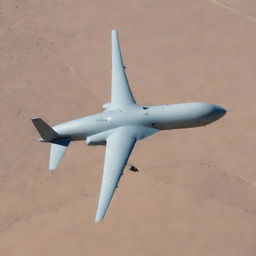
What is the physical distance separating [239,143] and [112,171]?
18.1m

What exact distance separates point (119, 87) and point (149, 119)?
277 inches

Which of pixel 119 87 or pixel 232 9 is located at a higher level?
pixel 232 9

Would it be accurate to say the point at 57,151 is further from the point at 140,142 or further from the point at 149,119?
the point at 140,142

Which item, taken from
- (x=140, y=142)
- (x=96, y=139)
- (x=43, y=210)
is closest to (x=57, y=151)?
(x=96, y=139)

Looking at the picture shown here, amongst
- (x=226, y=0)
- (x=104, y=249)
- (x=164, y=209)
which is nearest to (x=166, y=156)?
(x=164, y=209)

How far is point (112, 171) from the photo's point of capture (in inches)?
2056

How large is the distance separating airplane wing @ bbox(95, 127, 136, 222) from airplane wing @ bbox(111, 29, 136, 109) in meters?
4.16

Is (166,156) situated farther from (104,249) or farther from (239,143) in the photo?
(104,249)

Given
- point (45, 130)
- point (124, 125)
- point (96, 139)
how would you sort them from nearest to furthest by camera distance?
1. point (45, 130)
2. point (96, 139)
3. point (124, 125)

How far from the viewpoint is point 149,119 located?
55.2m

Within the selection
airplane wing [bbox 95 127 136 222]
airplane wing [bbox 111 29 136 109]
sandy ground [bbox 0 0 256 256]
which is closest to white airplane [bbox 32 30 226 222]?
airplane wing [bbox 95 127 136 222]

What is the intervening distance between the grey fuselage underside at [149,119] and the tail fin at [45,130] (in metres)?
0.87

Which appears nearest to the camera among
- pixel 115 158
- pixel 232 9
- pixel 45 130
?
pixel 115 158

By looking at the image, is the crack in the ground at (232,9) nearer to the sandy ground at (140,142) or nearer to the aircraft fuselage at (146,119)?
the sandy ground at (140,142)
